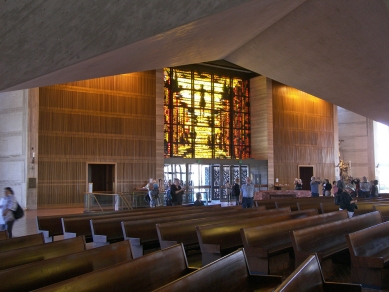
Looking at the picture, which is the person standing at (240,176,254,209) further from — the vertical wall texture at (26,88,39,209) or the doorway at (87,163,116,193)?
the doorway at (87,163,116,193)

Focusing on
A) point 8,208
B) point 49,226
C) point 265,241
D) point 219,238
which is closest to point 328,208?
point 265,241

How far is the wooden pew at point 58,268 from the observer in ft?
9.08

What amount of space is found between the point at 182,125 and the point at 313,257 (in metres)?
19.1

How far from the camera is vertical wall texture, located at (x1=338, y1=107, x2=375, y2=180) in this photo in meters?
27.8

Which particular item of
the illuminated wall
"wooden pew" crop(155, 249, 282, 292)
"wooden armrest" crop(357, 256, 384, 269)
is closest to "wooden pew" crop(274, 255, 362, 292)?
"wooden pew" crop(155, 249, 282, 292)

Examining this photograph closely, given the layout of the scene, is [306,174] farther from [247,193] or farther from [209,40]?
[209,40]

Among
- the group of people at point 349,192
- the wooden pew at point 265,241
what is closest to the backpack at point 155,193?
the group of people at point 349,192

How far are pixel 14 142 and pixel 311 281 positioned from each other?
15.8 metres

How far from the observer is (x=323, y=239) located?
16.8ft

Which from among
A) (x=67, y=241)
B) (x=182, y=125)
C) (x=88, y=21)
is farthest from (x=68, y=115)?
(x=67, y=241)

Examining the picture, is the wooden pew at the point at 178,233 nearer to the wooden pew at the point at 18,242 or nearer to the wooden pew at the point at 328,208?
the wooden pew at the point at 18,242

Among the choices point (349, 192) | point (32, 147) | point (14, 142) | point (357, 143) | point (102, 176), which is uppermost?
point (357, 143)

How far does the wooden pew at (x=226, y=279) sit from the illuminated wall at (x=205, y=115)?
59.2 ft

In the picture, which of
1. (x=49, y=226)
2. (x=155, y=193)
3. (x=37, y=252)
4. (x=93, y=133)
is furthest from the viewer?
(x=93, y=133)
